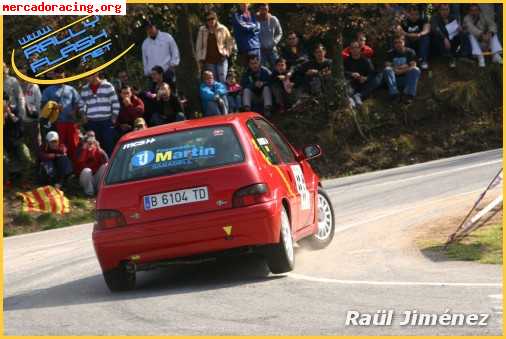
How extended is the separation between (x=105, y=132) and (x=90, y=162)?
0.92 metres

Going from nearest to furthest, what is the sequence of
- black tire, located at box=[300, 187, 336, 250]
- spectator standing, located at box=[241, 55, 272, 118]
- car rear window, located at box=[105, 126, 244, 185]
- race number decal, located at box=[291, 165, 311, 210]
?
1. car rear window, located at box=[105, 126, 244, 185]
2. race number decal, located at box=[291, 165, 311, 210]
3. black tire, located at box=[300, 187, 336, 250]
4. spectator standing, located at box=[241, 55, 272, 118]

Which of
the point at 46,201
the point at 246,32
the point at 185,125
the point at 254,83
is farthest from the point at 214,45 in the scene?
the point at 185,125

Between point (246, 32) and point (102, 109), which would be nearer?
point (102, 109)

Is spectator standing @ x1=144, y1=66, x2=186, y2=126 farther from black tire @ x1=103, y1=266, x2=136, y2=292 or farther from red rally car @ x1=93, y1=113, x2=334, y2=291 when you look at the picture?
black tire @ x1=103, y1=266, x2=136, y2=292

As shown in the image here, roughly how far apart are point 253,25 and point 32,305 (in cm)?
1323

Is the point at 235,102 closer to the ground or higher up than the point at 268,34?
closer to the ground

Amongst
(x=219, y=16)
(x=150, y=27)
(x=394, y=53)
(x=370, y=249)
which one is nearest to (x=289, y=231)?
(x=370, y=249)

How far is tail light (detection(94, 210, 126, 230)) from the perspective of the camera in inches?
401

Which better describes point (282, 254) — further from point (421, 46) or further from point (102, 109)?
point (421, 46)

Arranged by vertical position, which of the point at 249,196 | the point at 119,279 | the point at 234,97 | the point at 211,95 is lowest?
the point at 234,97

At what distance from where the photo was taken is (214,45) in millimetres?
21844

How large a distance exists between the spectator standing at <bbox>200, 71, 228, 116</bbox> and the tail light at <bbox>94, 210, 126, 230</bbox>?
1095cm

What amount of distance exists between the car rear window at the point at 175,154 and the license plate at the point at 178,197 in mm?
263

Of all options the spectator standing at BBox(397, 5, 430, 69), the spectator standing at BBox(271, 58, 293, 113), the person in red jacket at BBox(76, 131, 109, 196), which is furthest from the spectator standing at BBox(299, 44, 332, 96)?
the person in red jacket at BBox(76, 131, 109, 196)
